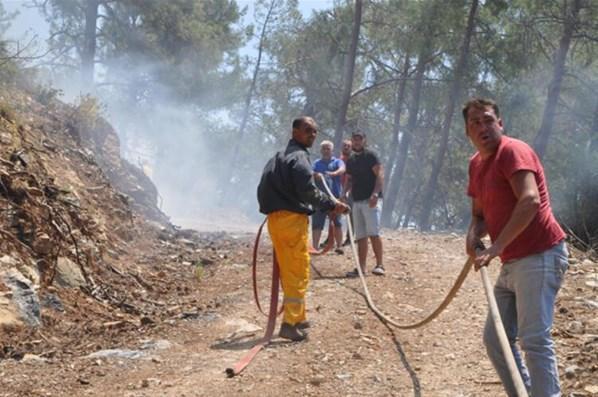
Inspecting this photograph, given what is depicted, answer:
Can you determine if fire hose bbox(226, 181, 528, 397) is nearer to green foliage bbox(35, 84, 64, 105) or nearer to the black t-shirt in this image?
the black t-shirt

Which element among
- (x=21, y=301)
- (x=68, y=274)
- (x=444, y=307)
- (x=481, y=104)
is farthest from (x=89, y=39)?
(x=481, y=104)

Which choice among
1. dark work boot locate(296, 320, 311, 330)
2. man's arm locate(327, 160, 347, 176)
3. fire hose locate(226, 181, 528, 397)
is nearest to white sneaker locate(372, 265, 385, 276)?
man's arm locate(327, 160, 347, 176)

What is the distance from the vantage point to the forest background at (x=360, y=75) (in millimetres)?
16484

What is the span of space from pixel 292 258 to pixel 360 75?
785 inches

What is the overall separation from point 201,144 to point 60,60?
12.4m

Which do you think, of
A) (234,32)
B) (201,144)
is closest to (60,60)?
(234,32)

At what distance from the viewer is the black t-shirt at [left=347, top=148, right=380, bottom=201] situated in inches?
297

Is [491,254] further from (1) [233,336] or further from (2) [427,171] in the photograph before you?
(2) [427,171]

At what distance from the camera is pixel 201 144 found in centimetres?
3334

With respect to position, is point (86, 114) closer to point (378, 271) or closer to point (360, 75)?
point (378, 271)

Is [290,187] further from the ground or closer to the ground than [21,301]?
further from the ground

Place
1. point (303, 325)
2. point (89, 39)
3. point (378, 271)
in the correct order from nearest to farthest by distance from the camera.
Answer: point (303, 325), point (378, 271), point (89, 39)

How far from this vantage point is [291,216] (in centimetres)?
488

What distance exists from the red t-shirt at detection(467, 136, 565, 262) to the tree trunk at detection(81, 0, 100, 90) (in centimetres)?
1810
